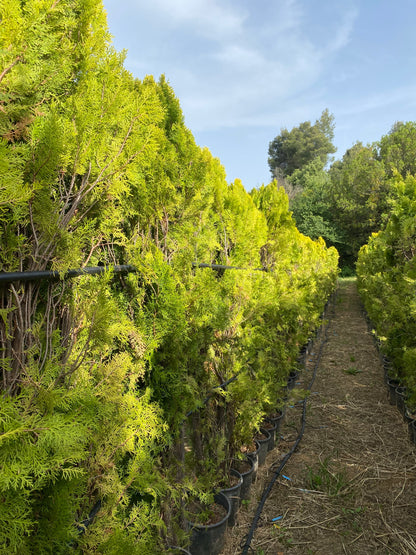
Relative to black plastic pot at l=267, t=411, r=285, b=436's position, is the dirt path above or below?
below

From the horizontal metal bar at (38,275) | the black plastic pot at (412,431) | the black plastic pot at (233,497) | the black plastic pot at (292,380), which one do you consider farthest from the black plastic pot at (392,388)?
the horizontal metal bar at (38,275)

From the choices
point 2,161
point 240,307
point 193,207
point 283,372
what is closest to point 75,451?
point 2,161

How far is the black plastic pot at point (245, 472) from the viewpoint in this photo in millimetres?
3264

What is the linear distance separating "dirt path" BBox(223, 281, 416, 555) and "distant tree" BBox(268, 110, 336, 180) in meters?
48.9

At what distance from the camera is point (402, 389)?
17.7 feet

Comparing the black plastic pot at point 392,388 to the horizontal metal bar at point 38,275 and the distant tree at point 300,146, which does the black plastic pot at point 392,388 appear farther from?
the distant tree at point 300,146

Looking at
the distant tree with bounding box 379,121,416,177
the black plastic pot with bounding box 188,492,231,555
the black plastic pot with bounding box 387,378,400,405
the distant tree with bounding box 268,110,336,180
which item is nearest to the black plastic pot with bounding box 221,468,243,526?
the black plastic pot with bounding box 188,492,231,555

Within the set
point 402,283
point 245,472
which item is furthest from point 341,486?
point 402,283

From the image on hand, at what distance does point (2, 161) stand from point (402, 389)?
606cm

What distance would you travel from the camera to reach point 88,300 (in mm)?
1495

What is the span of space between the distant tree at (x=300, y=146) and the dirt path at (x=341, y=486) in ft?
160

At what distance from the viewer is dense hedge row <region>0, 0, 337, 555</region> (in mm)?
1137

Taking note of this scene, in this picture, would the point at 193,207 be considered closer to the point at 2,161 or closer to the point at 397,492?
the point at 2,161

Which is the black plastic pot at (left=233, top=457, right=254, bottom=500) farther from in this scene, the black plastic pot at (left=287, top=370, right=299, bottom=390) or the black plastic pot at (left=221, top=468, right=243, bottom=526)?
the black plastic pot at (left=287, top=370, right=299, bottom=390)
